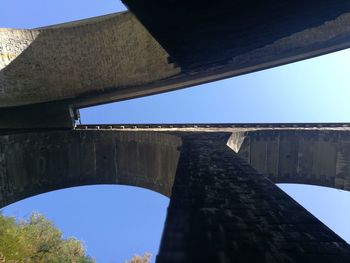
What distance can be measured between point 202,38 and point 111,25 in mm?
6069

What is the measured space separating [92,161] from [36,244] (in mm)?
4249

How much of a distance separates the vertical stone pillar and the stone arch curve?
534 centimetres

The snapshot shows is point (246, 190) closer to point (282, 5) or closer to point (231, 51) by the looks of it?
point (231, 51)

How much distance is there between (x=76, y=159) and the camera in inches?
464

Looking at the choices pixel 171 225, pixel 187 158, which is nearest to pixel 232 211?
pixel 171 225

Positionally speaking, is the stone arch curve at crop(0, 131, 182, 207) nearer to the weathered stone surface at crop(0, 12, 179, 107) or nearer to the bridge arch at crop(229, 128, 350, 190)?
the weathered stone surface at crop(0, 12, 179, 107)

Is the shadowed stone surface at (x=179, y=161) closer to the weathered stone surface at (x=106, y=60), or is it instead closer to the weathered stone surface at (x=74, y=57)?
the weathered stone surface at (x=106, y=60)

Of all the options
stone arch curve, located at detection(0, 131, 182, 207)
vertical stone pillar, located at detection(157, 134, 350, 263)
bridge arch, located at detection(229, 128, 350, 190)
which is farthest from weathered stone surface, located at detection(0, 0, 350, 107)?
vertical stone pillar, located at detection(157, 134, 350, 263)

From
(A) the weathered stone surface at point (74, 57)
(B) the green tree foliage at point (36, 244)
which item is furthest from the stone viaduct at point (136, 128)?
(B) the green tree foliage at point (36, 244)

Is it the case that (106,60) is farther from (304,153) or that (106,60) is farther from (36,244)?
(36,244)

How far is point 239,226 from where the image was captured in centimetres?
386

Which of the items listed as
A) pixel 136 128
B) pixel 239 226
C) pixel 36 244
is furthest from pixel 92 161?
pixel 239 226

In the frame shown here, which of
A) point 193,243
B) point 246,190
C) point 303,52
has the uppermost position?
point 303,52

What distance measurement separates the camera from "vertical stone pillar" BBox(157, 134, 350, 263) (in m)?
3.15
